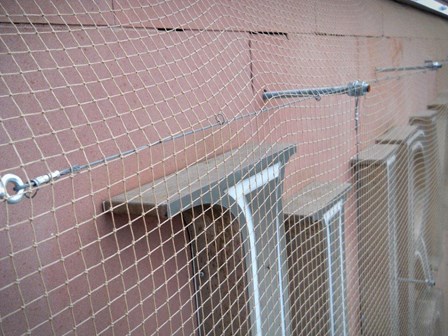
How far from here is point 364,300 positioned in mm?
2168

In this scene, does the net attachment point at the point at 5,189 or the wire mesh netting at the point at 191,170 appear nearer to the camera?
the net attachment point at the point at 5,189

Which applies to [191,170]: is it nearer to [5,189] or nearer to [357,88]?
[5,189]

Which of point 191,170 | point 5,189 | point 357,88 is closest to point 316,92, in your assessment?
point 357,88

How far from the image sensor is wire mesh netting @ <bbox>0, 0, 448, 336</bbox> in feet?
2.35

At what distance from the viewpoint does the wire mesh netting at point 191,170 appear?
72cm

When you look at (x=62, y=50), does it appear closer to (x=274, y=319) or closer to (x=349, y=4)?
(x=274, y=319)

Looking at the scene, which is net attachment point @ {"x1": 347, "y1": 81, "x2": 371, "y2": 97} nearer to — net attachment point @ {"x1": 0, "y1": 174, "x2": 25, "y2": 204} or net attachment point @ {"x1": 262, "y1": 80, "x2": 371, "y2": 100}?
net attachment point @ {"x1": 262, "y1": 80, "x2": 371, "y2": 100}

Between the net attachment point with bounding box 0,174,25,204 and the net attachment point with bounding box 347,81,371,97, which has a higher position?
the net attachment point with bounding box 0,174,25,204

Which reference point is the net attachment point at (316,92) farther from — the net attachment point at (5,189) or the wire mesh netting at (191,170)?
the net attachment point at (5,189)

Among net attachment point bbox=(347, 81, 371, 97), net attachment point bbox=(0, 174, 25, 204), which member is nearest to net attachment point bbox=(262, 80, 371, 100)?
net attachment point bbox=(347, 81, 371, 97)

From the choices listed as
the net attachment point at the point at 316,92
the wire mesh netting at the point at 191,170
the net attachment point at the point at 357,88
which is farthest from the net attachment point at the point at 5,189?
the net attachment point at the point at 357,88

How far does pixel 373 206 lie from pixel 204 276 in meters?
1.30

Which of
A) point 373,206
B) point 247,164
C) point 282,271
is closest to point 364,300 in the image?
point 373,206

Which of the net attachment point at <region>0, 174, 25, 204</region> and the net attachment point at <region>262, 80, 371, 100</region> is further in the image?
the net attachment point at <region>262, 80, 371, 100</region>
